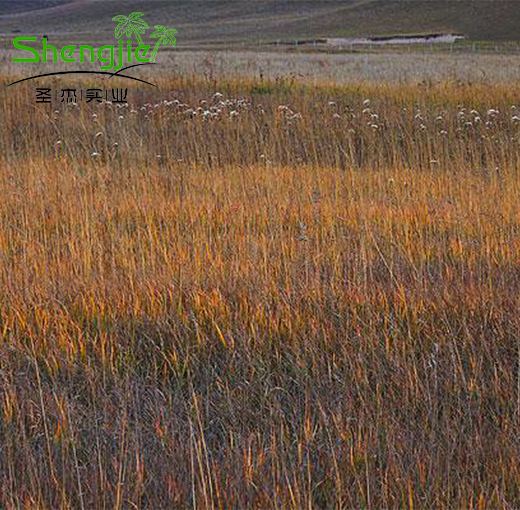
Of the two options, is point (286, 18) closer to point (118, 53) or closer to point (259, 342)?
point (118, 53)

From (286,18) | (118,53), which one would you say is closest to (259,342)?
(118,53)

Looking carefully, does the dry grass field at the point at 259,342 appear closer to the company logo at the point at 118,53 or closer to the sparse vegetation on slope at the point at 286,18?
the company logo at the point at 118,53

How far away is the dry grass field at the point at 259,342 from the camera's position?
114 inches

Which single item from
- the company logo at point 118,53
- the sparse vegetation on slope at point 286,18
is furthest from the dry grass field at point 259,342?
the sparse vegetation on slope at point 286,18

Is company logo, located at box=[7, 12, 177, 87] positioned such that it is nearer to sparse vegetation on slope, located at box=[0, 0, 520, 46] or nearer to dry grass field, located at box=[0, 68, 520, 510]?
dry grass field, located at box=[0, 68, 520, 510]

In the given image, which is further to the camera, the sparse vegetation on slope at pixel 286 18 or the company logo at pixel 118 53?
the sparse vegetation on slope at pixel 286 18

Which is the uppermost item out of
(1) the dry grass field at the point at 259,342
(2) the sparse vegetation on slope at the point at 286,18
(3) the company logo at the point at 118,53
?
(2) the sparse vegetation on slope at the point at 286,18

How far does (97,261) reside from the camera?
16.5 ft

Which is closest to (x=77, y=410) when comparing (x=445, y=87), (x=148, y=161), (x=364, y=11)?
(x=148, y=161)

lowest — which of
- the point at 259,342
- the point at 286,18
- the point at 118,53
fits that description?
the point at 259,342

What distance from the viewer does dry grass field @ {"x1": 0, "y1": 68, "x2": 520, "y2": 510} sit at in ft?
9.52

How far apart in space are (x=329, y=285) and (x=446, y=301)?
2.05 feet

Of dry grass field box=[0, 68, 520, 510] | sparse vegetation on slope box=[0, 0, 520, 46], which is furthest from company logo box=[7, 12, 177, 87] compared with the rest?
sparse vegetation on slope box=[0, 0, 520, 46]

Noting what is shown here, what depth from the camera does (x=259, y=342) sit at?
3932 mm
